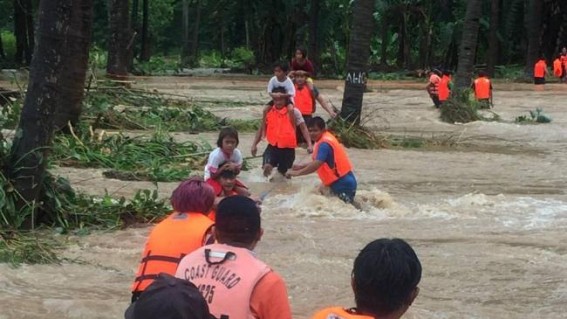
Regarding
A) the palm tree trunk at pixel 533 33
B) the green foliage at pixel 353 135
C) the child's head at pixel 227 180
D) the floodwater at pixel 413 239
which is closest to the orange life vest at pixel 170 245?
the floodwater at pixel 413 239

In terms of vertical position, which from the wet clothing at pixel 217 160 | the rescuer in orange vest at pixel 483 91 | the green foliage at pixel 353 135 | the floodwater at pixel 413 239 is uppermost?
the wet clothing at pixel 217 160

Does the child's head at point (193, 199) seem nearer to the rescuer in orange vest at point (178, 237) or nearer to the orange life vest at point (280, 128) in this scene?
the rescuer in orange vest at point (178, 237)

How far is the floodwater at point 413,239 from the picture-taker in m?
7.42

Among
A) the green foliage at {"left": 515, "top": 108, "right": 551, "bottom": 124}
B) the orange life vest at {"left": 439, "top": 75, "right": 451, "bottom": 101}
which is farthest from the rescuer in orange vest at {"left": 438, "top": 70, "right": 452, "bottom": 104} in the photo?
the green foliage at {"left": 515, "top": 108, "right": 551, "bottom": 124}

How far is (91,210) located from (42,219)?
0.63 meters

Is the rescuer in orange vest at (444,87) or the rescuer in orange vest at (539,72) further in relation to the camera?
the rescuer in orange vest at (539,72)

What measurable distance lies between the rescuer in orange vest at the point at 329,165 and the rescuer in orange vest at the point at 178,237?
18.5 ft

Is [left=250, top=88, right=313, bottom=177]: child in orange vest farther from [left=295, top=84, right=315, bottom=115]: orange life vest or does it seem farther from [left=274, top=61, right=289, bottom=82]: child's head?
[left=295, top=84, right=315, bottom=115]: orange life vest

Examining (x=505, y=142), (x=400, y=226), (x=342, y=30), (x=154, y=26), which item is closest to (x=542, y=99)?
(x=505, y=142)

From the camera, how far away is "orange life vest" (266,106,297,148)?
505 inches

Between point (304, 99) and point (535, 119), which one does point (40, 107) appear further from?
point (535, 119)

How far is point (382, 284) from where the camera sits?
3.27 metres

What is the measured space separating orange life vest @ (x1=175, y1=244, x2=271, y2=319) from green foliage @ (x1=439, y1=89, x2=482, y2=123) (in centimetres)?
2102

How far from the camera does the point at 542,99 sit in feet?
103
